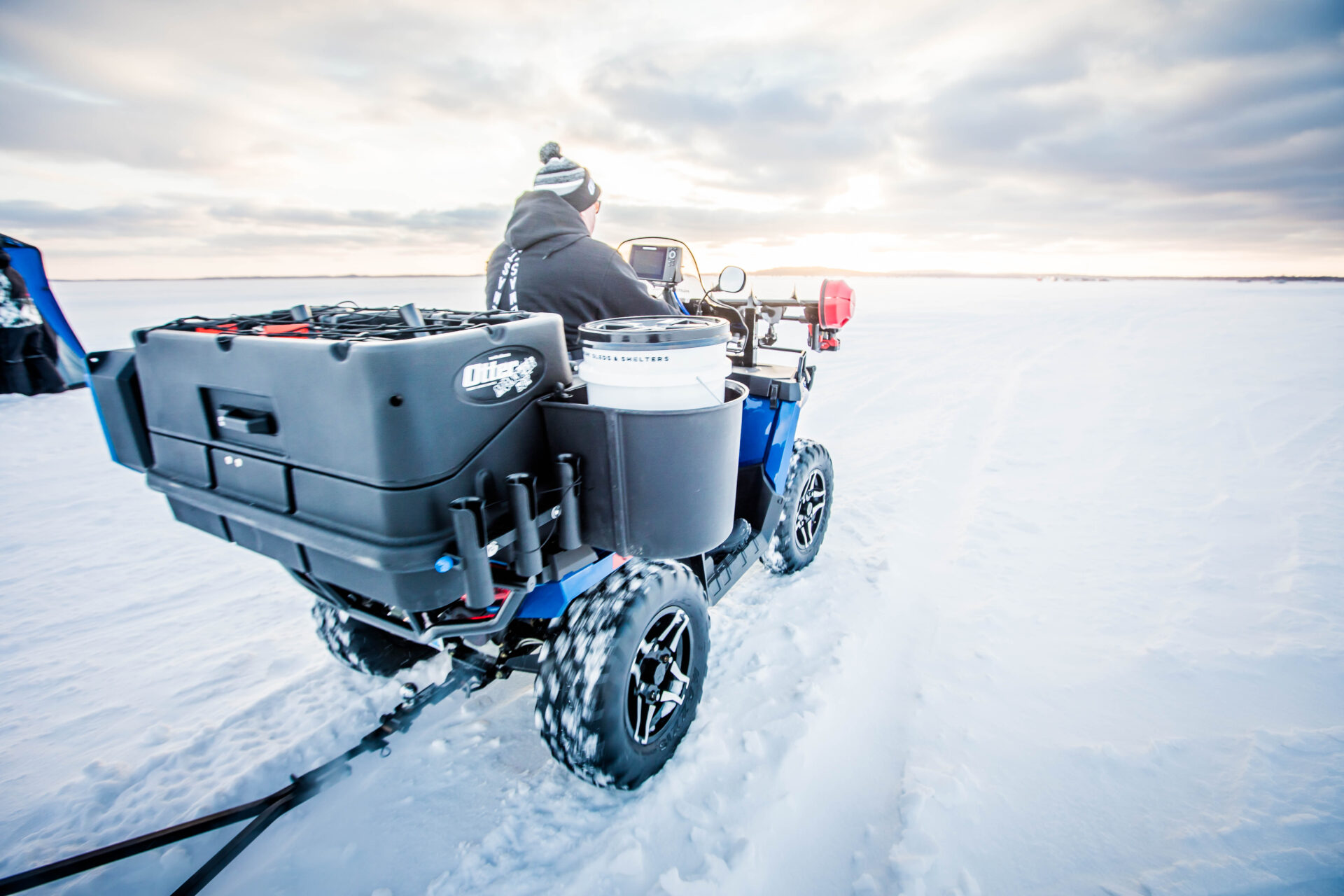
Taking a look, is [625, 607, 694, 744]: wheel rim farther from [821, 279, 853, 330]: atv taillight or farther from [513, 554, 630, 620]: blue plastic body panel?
[821, 279, 853, 330]: atv taillight

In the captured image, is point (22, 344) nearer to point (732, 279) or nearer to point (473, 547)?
point (732, 279)

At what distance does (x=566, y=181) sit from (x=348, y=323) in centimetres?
116

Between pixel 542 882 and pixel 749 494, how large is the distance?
1666mm

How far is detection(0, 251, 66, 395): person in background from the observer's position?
6.61 meters

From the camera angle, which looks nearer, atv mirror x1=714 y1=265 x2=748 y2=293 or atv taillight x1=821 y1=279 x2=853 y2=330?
atv mirror x1=714 y1=265 x2=748 y2=293

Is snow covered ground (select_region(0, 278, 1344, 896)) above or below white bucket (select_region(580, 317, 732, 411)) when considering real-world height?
below

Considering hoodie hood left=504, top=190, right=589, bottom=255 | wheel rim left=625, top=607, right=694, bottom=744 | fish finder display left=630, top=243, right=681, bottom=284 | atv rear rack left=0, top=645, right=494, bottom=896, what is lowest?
atv rear rack left=0, top=645, right=494, bottom=896

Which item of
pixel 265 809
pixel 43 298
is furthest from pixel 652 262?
pixel 43 298

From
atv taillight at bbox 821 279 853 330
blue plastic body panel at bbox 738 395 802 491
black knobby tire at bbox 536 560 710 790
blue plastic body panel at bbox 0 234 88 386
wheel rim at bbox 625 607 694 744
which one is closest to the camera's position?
black knobby tire at bbox 536 560 710 790

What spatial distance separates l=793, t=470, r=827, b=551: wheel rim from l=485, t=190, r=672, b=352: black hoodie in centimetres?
129

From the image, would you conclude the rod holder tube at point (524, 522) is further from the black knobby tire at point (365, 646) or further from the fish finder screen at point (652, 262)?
the fish finder screen at point (652, 262)

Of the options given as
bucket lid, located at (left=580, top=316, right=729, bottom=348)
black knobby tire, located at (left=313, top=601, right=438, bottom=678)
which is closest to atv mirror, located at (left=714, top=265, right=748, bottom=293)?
bucket lid, located at (left=580, top=316, right=729, bottom=348)

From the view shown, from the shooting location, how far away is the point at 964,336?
43.3 feet

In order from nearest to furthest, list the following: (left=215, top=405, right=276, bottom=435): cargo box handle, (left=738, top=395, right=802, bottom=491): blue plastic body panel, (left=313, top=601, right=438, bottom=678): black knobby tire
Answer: (left=215, top=405, right=276, bottom=435): cargo box handle, (left=313, top=601, right=438, bottom=678): black knobby tire, (left=738, top=395, right=802, bottom=491): blue plastic body panel
